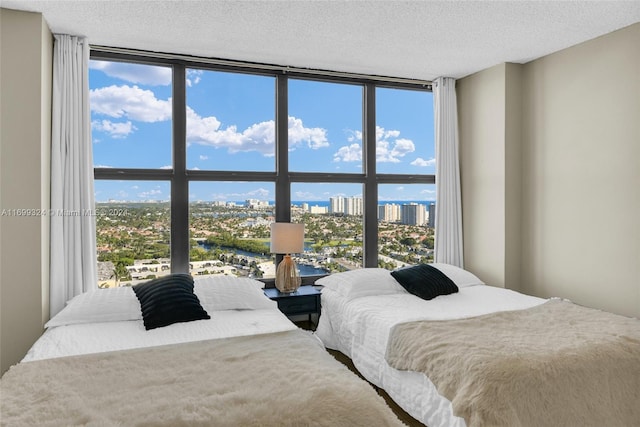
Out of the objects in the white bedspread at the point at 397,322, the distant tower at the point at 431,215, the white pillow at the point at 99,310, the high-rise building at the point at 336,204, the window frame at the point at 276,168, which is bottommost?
the white bedspread at the point at 397,322

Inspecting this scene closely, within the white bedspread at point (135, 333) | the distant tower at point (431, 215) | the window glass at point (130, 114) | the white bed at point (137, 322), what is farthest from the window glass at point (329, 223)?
the white bedspread at point (135, 333)

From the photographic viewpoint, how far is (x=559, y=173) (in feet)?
11.2

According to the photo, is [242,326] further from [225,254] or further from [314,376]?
[225,254]

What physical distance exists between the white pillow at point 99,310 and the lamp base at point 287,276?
118 centimetres

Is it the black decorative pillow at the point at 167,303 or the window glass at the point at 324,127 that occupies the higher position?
the window glass at the point at 324,127

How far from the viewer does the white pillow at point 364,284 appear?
10.5 feet

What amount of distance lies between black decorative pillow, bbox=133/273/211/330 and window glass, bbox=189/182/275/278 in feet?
2.85

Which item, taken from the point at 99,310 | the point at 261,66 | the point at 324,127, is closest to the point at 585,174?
the point at 324,127

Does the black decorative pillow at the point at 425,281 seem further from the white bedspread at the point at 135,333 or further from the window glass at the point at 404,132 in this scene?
the window glass at the point at 404,132

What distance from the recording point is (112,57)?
3326 millimetres

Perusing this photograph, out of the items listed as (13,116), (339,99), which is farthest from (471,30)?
(13,116)

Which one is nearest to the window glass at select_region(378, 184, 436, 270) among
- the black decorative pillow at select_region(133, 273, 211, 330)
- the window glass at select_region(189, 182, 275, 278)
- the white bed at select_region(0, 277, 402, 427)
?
the window glass at select_region(189, 182, 275, 278)

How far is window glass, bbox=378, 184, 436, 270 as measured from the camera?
4.24m

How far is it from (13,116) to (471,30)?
10.2ft
